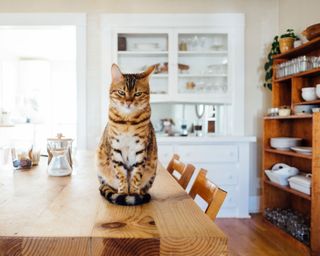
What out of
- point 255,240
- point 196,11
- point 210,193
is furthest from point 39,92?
point 210,193

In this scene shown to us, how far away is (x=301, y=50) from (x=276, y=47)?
0.50 meters

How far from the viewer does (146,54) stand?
3617 millimetres

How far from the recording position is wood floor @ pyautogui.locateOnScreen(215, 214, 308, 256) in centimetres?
244

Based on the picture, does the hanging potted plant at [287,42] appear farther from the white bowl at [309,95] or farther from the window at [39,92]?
the window at [39,92]

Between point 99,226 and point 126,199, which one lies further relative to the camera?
point 126,199

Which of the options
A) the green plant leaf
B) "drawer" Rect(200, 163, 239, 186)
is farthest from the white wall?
"drawer" Rect(200, 163, 239, 186)

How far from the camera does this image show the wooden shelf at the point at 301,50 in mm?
2587

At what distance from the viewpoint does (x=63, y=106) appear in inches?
286

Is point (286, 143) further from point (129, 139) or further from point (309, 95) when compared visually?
point (129, 139)

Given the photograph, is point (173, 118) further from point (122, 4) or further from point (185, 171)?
point (185, 171)

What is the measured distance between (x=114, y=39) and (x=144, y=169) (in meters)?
2.90

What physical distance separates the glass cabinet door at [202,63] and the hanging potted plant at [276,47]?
1.48 feet

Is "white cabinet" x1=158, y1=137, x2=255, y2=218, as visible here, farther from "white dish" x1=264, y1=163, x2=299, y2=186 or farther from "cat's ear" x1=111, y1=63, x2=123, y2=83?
"cat's ear" x1=111, y1=63, x2=123, y2=83

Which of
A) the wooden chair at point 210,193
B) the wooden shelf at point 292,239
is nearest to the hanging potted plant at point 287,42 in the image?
the wooden shelf at point 292,239
